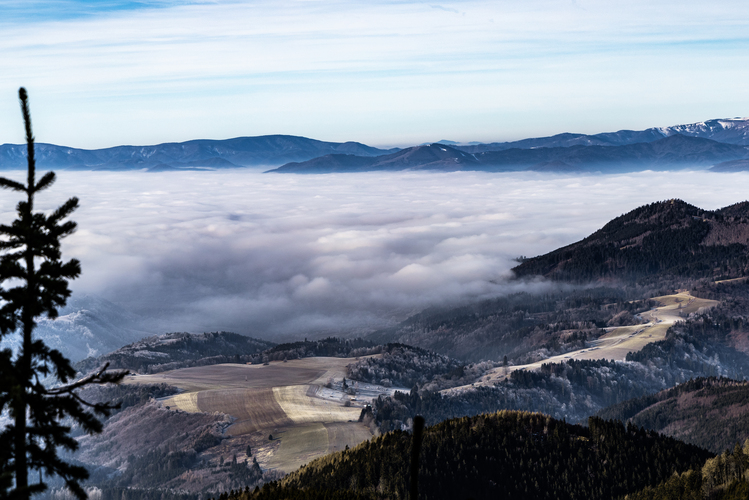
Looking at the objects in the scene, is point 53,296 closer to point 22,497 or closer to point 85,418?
point 85,418

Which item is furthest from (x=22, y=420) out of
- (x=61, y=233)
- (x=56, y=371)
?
(x=61, y=233)

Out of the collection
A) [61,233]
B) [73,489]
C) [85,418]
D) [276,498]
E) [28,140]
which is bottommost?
[276,498]

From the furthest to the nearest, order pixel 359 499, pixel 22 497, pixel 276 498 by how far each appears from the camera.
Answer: pixel 276 498 → pixel 359 499 → pixel 22 497

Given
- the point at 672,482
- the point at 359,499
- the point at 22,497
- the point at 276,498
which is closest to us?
the point at 22,497

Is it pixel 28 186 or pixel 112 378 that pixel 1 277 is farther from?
pixel 112 378

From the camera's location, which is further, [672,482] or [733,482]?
[672,482]

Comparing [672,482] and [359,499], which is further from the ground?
[359,499]
